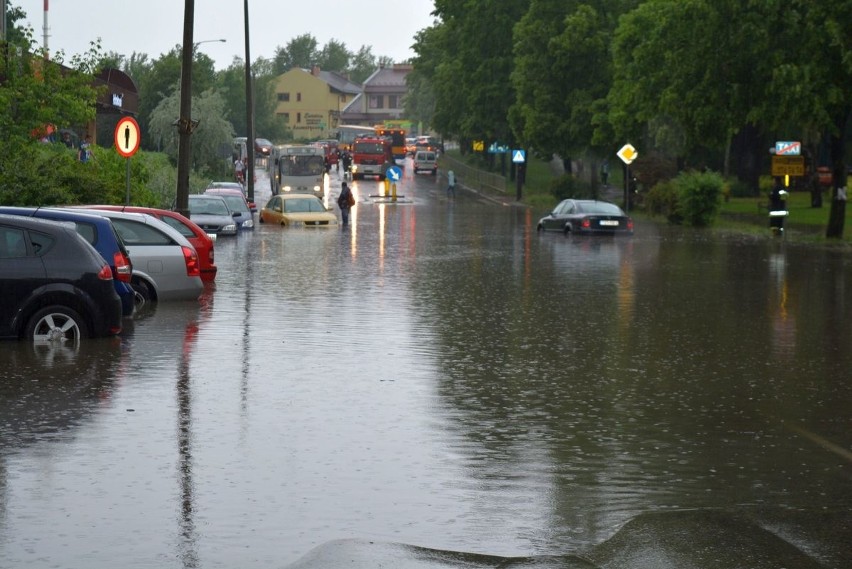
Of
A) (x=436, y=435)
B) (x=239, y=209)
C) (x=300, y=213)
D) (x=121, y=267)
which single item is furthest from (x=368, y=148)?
(x=436, y=435)

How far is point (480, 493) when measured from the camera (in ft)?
30.1

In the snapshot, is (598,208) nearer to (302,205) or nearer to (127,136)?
(302,205)

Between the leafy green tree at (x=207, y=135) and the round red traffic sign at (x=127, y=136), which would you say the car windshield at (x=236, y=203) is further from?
the leafy green tree at (x=207, y=135)

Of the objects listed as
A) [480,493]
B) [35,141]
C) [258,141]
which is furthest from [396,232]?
[258,141]

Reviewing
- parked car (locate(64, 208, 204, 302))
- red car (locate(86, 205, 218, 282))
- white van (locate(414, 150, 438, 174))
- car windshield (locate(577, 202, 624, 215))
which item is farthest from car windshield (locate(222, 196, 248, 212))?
white van (locate(414, 150, 438, 174))

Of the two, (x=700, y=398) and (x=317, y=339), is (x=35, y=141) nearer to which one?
(x=317, y=339)

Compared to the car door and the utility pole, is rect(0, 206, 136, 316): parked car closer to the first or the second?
the car door

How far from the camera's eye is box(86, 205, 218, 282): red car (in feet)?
80.4

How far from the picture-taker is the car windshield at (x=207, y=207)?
4375 centimetres

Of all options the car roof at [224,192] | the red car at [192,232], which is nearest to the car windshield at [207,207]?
the car roof at [224,192]

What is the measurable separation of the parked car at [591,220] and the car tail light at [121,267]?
29035mm

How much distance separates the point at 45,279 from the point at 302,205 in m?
35.8

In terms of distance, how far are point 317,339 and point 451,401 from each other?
4968 mm

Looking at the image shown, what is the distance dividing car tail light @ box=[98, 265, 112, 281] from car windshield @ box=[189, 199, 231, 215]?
1067 inches
